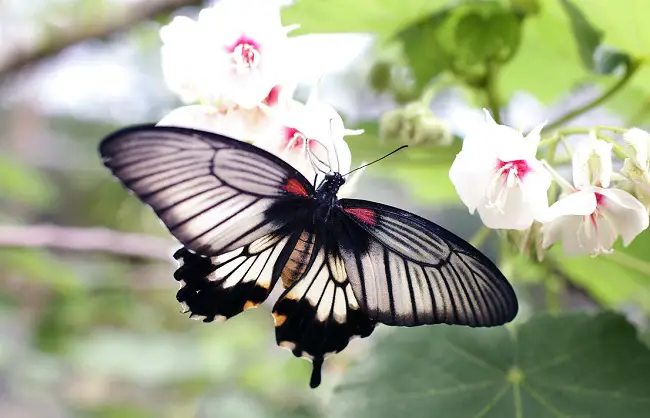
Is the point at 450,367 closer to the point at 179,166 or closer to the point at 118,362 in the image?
the point at 179,166

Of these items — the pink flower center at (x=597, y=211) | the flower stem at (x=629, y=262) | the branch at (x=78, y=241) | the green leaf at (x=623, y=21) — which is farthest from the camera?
the branch at (x=78, y=241)

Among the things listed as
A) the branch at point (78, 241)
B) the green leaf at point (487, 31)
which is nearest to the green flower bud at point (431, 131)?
the green leaf at point (487, 31)

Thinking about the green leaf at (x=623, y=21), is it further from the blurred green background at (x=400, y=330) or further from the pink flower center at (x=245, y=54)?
the pink flower center at (x=245, y=54)

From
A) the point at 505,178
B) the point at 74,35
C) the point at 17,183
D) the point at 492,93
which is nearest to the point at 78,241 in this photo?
the point at 74,35

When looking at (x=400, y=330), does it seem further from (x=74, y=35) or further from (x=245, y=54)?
(x=74, y=35)

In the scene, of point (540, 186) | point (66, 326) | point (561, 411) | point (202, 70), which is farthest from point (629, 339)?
point (66, 326)

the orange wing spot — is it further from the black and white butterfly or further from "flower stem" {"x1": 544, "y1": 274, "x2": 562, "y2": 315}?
"flower stem" {"x1": 544, "y1": 274, "x2": 562, "y2": 315}
